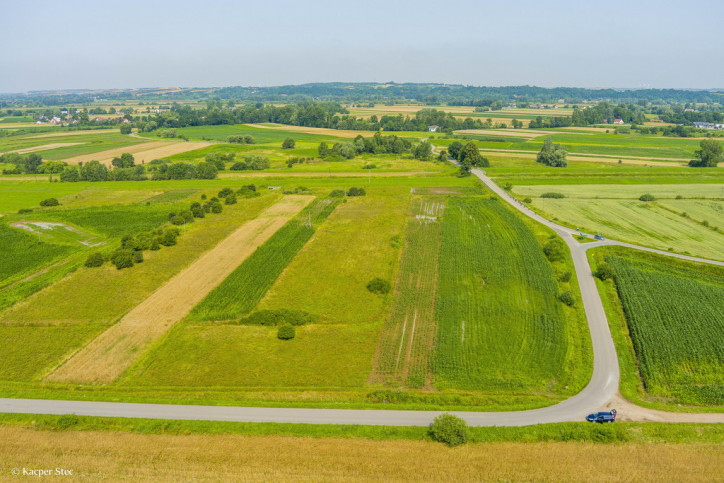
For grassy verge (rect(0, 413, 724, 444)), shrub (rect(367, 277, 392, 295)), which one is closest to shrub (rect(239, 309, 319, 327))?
shrub (rect(367, 277, 392, 295))

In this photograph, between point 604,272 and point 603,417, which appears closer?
point 603,417

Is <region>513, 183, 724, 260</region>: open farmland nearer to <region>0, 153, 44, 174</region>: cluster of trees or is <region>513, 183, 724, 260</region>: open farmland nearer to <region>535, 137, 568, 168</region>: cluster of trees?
<region>535, 137, 568, 168</region>: cluster of trees

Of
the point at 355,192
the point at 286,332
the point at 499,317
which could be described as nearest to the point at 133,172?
the point at 355,192

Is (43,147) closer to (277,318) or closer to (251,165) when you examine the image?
(251,165)

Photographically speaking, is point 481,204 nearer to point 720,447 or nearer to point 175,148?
point 720,447

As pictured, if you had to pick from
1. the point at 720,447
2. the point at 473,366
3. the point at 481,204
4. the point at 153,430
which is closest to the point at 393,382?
the point at 473,366

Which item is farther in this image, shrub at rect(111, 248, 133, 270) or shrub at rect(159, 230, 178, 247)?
shrub at rect(159, 230, 178, 247)

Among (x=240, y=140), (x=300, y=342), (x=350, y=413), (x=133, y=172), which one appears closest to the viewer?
(x=350, y=413)
